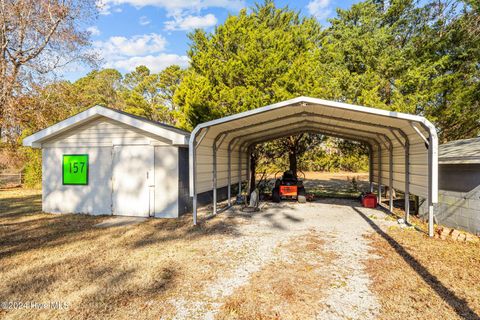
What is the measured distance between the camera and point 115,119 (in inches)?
289

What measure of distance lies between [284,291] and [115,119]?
6.24m

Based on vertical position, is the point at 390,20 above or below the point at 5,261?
above

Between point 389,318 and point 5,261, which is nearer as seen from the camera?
point 389,318

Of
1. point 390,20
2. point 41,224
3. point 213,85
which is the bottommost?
point 41,224

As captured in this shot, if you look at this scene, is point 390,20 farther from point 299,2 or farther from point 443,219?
point 443,219

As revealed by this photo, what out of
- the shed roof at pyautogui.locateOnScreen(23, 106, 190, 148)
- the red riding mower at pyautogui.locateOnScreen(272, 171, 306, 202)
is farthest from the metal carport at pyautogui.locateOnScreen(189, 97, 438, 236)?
the red riding mower at pyautogui.locateOnScreen(272, 171, 306, 202)

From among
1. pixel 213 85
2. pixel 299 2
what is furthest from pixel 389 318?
pixel 299 2

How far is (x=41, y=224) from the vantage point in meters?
6.74

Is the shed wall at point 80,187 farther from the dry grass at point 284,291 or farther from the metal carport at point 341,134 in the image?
the dry grass at point 284,291

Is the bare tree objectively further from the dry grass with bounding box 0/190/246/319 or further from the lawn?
the lawn

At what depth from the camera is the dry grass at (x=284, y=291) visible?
2.85 m

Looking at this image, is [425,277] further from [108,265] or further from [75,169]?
[75,169]

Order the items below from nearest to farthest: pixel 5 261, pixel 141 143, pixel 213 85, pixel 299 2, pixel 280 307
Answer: pixel 280 307
pixel 5 261
pixel 141 143
pixel 213 85
pixel 299 2

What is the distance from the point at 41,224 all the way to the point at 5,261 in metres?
2.80
